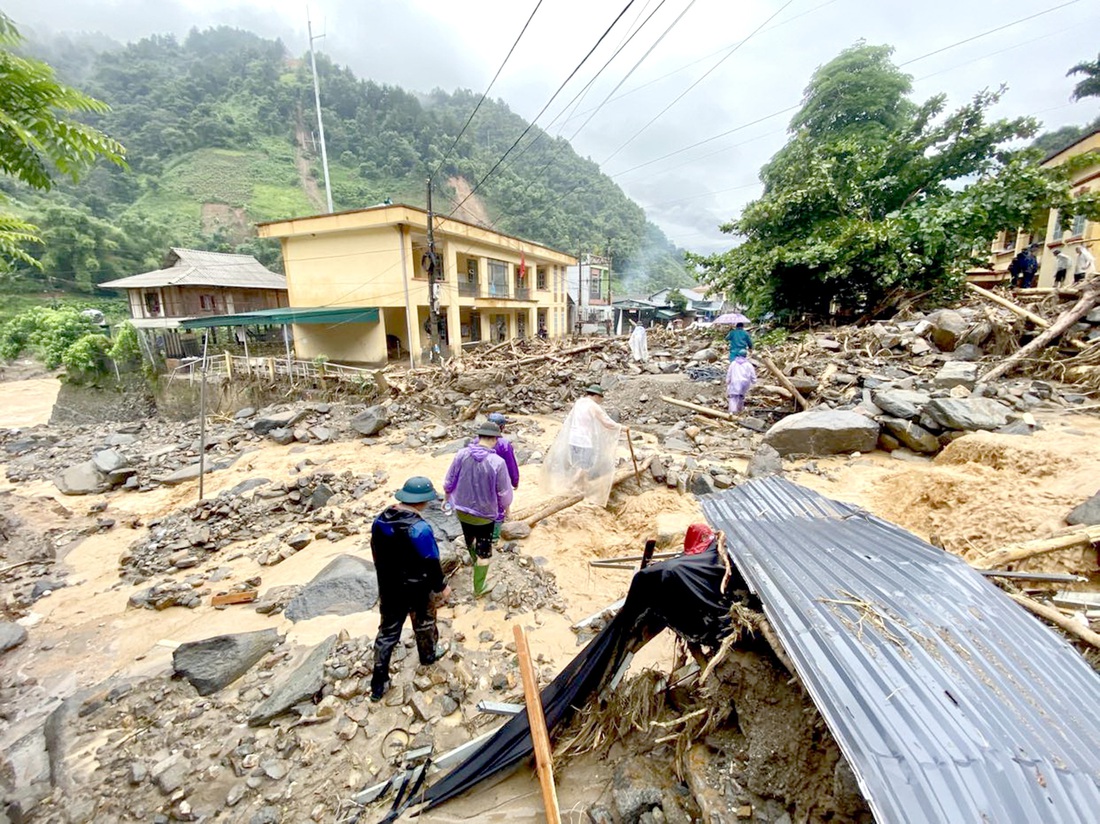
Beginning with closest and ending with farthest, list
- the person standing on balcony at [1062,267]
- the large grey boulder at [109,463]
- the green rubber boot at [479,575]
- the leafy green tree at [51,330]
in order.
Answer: the green rubber boot at [479,575] → the large grey boulder at [109,463] → the person standing on balcony at [1062,267] → the leafy green tree at [51,330]

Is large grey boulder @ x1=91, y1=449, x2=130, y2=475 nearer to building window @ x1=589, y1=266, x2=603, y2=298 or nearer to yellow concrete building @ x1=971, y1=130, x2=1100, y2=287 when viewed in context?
yellow concrete building @ x1=971, y1=130, x2=1100, y2=287

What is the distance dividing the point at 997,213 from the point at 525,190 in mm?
49090

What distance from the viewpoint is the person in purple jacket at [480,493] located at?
429cm

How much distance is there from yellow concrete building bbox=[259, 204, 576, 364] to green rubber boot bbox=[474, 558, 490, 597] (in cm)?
1539

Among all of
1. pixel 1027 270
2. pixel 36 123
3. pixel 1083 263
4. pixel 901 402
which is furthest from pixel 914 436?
pixel 1027 270

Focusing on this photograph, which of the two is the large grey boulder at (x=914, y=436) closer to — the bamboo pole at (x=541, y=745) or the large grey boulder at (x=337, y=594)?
the bamboo pole at (x=541, y=745)

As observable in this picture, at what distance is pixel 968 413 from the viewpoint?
6441mm

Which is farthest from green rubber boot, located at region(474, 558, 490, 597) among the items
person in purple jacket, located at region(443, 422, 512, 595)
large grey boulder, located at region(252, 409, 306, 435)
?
large grey boulder, located at region(252, 409, 306, 435)

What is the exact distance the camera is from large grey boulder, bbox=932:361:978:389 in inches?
311

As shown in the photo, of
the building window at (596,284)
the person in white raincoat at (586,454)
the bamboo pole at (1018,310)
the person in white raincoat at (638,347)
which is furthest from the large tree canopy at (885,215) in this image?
the building window at (596,284)

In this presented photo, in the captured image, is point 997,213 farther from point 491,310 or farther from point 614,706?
point 491,310

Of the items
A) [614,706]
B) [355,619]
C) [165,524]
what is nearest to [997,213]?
[614,706]

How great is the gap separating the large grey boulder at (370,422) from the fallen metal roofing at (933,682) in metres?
10.2

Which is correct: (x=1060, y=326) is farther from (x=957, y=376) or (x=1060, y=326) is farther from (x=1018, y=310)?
(x=957, y=376)
